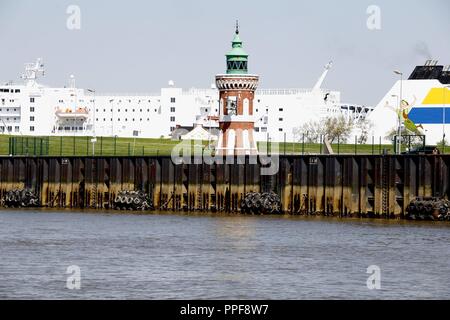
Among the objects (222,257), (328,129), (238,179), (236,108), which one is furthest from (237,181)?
(328,129)

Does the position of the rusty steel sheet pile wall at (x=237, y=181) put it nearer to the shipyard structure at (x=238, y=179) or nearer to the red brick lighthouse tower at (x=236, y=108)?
the shipyard structure at (x=238, y=179)

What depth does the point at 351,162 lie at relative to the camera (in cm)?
8650

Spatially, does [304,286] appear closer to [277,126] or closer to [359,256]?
[359,256]

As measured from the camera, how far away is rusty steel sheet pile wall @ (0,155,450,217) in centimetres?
8350

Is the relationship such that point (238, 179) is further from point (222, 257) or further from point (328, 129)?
point (328, 129)

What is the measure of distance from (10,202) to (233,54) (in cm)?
2222

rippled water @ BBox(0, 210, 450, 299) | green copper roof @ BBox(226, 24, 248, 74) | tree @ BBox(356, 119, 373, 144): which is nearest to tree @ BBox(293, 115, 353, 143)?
tree @ BBox(356, 119, 373, 144)

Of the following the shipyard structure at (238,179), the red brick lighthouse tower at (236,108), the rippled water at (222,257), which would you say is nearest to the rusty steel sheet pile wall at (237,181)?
the shipyard structure at (238,179)

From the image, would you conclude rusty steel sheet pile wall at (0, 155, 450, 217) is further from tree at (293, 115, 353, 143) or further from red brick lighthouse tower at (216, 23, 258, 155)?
tree at (293, 115, 353, 143)

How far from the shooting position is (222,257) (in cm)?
6191

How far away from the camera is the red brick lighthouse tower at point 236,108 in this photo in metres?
105

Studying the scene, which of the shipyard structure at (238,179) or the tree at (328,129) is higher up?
the tree at (328,129)

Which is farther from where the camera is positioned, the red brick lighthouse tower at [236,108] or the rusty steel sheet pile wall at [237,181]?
the red brick lighthouse tower at [236,108]
